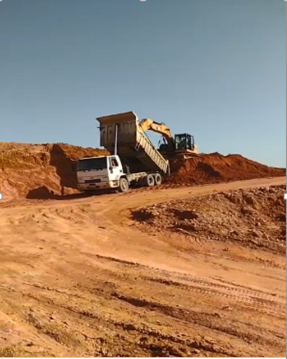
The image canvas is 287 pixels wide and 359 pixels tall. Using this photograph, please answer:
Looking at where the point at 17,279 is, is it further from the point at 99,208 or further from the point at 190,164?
the point at 190,164

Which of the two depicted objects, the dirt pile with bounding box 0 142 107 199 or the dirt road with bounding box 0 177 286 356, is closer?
the dirt road with bounding box 0 177 286 356

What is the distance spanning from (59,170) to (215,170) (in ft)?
31.8

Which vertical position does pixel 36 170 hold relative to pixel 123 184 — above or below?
above

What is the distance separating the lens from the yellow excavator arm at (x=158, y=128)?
21191 mm

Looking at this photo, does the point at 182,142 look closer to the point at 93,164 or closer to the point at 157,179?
the point at 157,179

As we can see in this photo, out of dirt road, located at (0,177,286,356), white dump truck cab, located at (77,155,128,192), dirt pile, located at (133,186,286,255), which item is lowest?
dirt road, located at (0,177,286,356)

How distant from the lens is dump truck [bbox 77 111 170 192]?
58.0 ft

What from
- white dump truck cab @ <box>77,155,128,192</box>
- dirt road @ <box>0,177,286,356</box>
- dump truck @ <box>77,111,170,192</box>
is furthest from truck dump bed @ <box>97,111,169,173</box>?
dirt road @ <box>0,177,286,356</box>

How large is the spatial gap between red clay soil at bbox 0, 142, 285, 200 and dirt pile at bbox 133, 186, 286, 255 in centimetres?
948

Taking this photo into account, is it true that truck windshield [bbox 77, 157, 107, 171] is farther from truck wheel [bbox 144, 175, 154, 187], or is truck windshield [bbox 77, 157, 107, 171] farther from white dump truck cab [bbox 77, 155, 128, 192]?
truck wheel [bbox 144, 175, 154, 187]

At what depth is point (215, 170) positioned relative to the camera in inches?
926

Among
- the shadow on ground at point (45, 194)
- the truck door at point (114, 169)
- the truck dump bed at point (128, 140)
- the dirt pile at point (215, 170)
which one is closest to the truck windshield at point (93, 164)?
the truck door at point (114, 169)

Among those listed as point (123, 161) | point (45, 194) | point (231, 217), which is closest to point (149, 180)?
point (123, 161)

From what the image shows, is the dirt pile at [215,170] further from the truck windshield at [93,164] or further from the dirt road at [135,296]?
the dirt road at [135,296]
